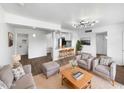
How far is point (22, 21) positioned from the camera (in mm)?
3908

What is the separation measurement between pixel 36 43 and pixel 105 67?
A: 550cm

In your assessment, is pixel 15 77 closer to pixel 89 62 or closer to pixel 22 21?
pixel 22 21

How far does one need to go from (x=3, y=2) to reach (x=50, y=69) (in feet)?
9.08

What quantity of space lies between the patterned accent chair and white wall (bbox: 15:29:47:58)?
4991 mm

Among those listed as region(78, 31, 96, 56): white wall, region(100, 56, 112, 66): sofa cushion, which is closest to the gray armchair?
region(100, 56, 112, 66): sofa cushion

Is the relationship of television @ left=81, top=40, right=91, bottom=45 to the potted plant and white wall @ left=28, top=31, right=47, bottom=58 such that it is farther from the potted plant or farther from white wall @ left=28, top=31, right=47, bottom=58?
white wall @ left=28, top=31, right=47, bottom=58

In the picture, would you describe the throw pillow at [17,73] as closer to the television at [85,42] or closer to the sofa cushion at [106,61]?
the sofa cushion at [106,61]

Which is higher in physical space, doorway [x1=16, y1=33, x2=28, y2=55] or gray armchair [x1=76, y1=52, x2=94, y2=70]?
doorway [x1=16, y1=33, x2=28, y2=55]

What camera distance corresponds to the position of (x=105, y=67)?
3486 millimetres

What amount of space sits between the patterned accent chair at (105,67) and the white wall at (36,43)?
4.99m

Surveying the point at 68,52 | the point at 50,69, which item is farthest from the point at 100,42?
the point at 50,69

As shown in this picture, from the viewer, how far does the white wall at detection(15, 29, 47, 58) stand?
686 centimetres

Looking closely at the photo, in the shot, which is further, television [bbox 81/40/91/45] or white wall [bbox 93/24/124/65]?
television [bbox 81/40/91/45]

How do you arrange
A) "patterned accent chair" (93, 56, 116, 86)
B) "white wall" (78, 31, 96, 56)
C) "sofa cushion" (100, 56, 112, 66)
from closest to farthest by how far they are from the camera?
1. "patterned accent chair" (93, 56, 116, 86)
2. "sofa cushion" (100, 56, 112, 66)
3. "white wall" (78, 31, 96, 56)
